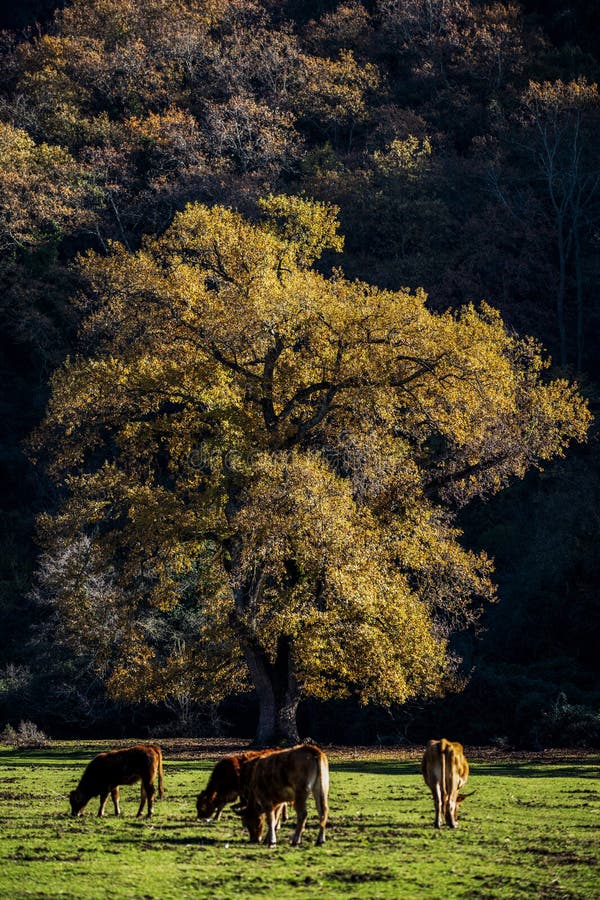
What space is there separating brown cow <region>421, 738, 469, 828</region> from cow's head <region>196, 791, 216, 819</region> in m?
2.66

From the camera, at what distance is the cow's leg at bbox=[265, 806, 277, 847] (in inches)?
477

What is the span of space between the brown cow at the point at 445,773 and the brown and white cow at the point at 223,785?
76.4 inches

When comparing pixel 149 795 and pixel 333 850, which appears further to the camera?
pixel 149 795

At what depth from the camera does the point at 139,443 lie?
29.3 m

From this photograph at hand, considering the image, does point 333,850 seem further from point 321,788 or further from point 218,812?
point 218,812

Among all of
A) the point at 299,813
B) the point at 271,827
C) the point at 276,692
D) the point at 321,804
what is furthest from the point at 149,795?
the point at 276,692

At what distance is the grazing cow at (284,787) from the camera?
11.9 m

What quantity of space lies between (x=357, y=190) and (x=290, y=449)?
3490 centimetres

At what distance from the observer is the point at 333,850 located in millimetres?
11703

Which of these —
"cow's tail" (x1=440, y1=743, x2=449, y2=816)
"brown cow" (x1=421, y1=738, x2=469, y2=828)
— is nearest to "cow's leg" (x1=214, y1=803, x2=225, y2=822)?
"brown cow" (x1=421, y1=738, x2=469, y2=828)

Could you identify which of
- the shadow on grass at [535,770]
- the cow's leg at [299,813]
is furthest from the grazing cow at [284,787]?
the shadow on grass at [535,770]

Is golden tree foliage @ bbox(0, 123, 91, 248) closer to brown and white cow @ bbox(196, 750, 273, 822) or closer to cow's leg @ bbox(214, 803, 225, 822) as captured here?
cow's leg @ bbox(214, 803, 225, 822)

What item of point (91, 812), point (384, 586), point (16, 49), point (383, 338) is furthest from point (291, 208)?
point (16, 49)

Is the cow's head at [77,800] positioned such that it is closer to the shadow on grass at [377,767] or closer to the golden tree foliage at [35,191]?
the shadow on grass at [377,767]
